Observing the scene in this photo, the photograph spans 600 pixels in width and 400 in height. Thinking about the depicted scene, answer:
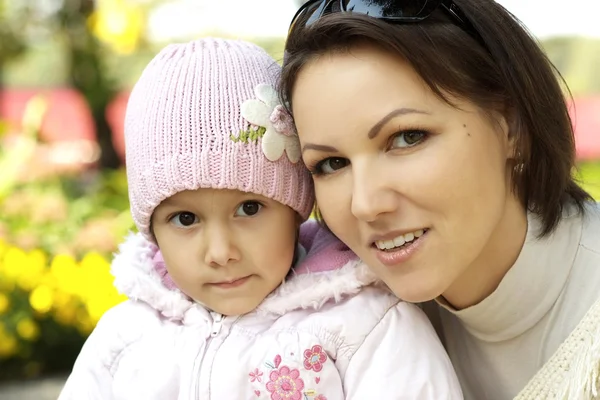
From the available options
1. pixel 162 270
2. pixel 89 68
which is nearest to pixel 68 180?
pixel 89 68

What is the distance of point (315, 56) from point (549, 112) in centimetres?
71

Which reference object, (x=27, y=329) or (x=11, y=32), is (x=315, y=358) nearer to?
(x=27, y=329)

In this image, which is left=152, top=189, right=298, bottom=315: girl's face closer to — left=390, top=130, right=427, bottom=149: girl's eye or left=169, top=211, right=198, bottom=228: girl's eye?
left=169, top=211, right=198, bottom=228: girl's eye

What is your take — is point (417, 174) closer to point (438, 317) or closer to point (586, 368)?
point (586, 368)

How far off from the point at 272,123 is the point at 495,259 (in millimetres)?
780

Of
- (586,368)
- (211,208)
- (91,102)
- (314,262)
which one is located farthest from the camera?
(91,102)

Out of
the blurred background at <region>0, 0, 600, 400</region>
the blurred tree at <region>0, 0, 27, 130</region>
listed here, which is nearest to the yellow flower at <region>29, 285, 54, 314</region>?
the blurred background at <region>0, 0, 600, 400</region>

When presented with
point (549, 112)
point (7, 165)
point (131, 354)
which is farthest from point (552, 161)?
point (7, 165)

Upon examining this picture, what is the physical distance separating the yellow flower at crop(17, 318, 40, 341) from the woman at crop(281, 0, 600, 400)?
3180 mm

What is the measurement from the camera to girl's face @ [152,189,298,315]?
7.40ft

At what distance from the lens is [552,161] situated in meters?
2.31

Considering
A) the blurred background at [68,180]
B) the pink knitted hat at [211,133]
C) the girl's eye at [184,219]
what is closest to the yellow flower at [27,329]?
the blurred background at [68,180]

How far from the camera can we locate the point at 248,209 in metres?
2.31

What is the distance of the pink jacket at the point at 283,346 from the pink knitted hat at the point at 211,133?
0.83ft
